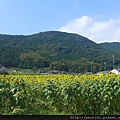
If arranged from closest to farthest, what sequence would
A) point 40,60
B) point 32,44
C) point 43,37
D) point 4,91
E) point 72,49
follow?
point 4,91
point 40,60
point 72,49
point 32,44
point 43,37

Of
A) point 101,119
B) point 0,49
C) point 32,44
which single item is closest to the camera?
point 101,119

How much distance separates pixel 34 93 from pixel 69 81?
985mm

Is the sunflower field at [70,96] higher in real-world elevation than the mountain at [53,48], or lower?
lower

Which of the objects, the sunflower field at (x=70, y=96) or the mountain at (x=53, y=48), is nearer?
the sunflower field at (x=70, y=96)

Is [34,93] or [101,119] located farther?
[34,93]

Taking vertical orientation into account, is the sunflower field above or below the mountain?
below

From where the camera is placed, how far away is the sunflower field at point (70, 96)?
4273 mm

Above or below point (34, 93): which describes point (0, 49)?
above

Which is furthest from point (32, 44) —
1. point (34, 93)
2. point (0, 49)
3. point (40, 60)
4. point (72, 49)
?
point (34, 93)

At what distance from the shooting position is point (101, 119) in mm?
3363

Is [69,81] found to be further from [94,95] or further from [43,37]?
[43,37]

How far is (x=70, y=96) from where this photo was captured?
4453 millimetres

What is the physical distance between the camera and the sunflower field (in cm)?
427

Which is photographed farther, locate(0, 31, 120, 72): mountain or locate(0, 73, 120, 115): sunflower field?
locate(0, 31, 120, 72): mountain
